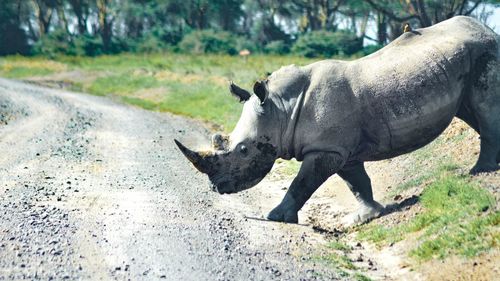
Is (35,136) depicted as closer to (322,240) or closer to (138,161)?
(138,161)

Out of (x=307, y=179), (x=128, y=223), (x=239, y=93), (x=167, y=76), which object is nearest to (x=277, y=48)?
(x=167, y=76)

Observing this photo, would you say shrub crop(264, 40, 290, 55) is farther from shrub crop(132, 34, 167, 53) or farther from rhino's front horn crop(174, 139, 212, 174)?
rhino's front horn crop(174, 139, 212, 174)

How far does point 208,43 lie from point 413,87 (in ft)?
169

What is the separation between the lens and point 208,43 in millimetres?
61062

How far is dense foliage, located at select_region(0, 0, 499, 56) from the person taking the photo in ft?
175

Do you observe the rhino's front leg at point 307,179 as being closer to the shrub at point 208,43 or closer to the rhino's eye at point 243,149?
the rhino's eye at point 243,149

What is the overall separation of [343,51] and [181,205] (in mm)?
40488

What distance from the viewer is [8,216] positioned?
1021 cm

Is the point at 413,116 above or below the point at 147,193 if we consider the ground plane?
above

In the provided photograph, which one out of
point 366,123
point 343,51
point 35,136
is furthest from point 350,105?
point 343,51

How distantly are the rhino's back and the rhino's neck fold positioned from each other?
2.42 ft

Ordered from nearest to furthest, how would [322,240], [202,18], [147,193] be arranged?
1. [322,240]
2. [147,193]
3. [202,18]

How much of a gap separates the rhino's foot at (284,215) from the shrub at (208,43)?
48567mm

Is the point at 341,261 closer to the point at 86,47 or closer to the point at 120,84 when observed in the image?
the point at 120,84
